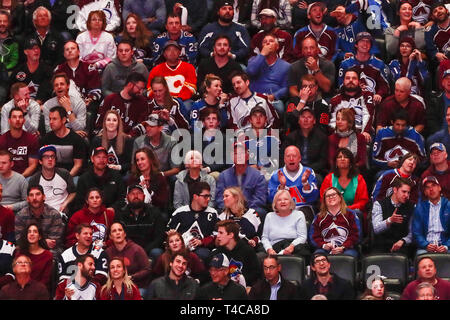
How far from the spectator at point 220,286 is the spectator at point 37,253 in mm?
1645

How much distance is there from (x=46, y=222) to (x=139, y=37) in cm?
339

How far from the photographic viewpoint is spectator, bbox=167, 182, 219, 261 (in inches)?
596

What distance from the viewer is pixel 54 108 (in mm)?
16469

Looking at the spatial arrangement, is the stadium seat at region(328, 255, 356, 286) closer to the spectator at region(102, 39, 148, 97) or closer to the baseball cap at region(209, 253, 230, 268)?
the baseball cap at region(209, 253, 230, 268)

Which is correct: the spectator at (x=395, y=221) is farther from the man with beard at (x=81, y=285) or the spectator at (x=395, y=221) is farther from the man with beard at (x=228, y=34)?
the man with beard at (x=228, y=34)

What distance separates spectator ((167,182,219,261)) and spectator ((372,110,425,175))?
6.69 ft

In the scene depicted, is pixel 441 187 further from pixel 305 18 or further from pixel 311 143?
pixel 305 18

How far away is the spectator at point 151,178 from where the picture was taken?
15.7 meters

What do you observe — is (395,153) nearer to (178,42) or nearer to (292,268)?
(292,268)

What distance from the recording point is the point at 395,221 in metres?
15.1

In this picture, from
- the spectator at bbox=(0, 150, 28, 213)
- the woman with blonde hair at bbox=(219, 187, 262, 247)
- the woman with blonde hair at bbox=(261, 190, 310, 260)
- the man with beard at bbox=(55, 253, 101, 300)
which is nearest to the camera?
the man with beard at bbox=(55, 253, 101, 300)

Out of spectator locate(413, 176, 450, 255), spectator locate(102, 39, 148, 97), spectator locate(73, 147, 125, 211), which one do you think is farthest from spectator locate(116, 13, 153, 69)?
spectator locate(413, 176, 450, 255)

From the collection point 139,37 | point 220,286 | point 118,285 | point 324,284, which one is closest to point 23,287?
point 118,285

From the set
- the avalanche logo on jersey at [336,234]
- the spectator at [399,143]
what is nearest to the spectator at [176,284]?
the avalanche logo on jersey at [336,234]
